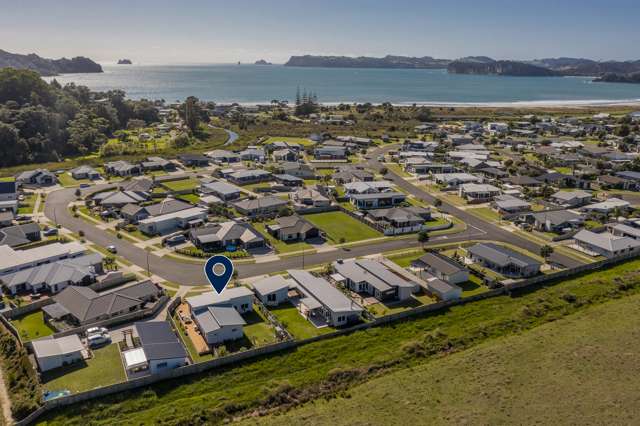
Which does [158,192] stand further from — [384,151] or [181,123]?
[181,123]

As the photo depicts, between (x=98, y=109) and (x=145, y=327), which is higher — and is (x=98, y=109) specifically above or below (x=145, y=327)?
above

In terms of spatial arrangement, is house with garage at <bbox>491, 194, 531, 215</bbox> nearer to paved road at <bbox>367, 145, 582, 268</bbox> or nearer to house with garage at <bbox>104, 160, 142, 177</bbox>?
paved road at <bbox>367, 145, 582, 268</bbox>

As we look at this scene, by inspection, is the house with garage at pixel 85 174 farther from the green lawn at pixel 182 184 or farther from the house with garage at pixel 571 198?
the house with garage at pixel 571 198

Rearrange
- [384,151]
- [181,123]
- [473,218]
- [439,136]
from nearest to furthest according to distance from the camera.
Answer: [473,218] < [384,151] < [439,136] < [181,123]

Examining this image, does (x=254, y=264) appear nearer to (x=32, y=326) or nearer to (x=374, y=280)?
(x=374, y=280)

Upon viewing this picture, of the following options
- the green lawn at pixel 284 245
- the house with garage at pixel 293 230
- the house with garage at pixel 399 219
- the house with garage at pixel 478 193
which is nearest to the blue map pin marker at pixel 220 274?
the green lawn at pixel 284 245

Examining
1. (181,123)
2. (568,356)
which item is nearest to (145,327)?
(568,356)

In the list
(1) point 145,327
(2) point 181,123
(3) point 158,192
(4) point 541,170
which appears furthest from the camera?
(2) point 181,123

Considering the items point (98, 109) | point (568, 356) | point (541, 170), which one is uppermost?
point (98, 109)
